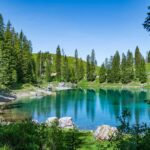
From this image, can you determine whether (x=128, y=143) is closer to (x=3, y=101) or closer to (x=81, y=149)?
(x=81, y=149)

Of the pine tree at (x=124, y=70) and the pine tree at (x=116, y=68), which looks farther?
the pine tree at (x=116, y=68)

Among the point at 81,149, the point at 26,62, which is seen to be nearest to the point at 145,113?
the point at 81,149

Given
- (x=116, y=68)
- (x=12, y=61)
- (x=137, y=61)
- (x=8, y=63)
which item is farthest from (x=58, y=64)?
(x=8, y=63)

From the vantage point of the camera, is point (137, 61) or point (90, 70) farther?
point (90, 70)

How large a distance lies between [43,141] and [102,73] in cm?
12580

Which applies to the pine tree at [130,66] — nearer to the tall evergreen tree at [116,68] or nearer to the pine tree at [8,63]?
the tall evergreen tree at [116,68]

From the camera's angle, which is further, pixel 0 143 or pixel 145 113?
pixel 145 113

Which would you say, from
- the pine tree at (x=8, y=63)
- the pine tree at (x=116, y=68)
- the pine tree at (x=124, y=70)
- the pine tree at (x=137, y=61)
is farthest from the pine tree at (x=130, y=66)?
the pine tree at (x=8, y=63)

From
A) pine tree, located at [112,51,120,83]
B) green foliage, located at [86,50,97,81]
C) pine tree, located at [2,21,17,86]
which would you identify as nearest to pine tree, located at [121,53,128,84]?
pine tree, located at [112,51,120,83]

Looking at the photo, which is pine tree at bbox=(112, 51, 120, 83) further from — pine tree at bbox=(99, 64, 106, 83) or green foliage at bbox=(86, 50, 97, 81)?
green foliage at bbox=(86, 50, 97, 81)

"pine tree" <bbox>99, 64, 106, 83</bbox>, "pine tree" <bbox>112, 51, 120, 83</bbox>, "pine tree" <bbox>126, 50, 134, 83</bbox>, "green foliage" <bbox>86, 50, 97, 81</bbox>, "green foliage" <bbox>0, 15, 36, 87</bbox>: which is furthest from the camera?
"green foliage" <bbox>86, 50, 97, 81</bbox>

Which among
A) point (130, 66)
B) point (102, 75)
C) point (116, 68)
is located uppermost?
point (130, 66)

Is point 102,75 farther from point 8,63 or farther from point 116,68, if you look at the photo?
point 8,63

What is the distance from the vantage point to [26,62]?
88.2 m
